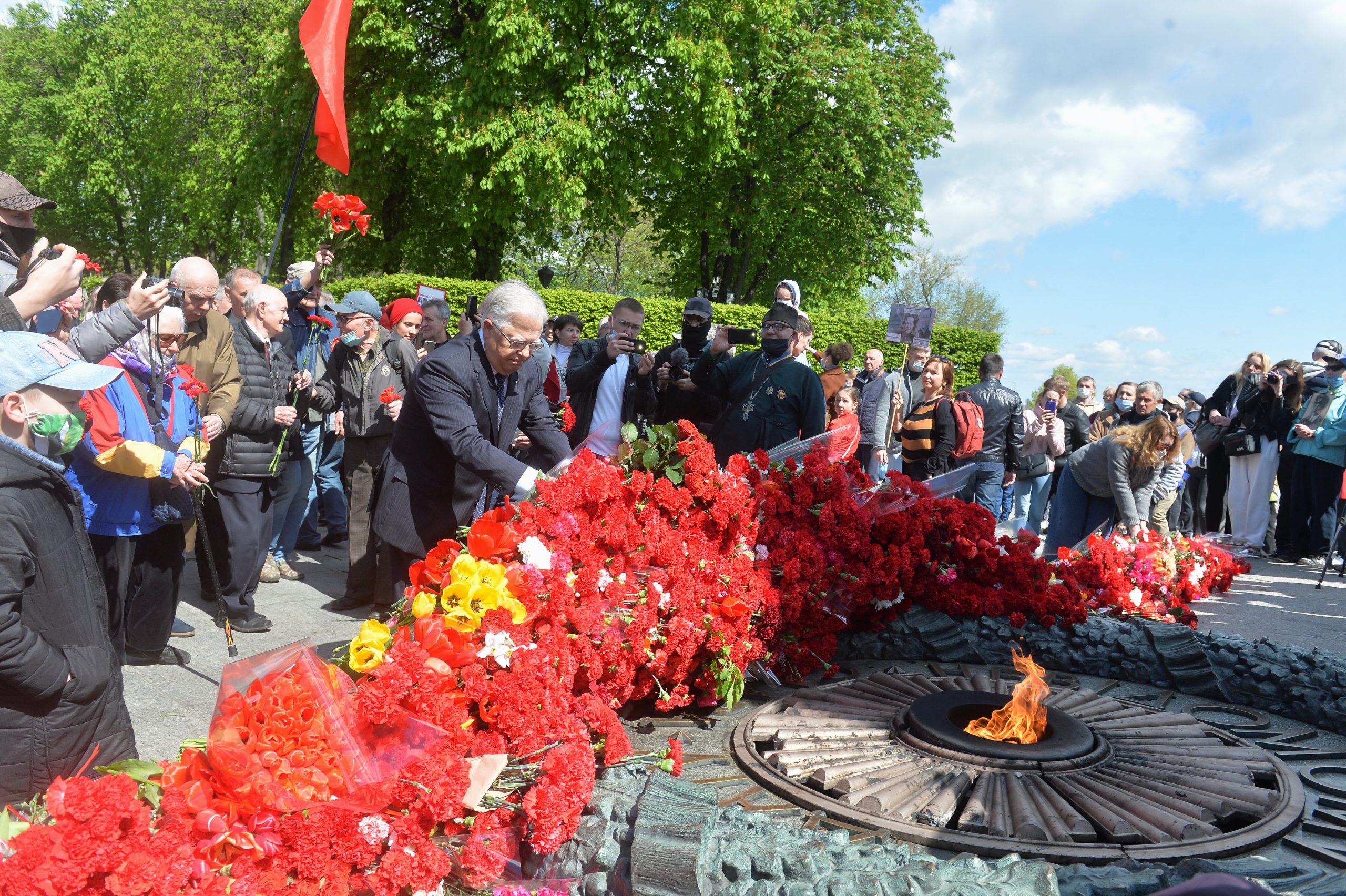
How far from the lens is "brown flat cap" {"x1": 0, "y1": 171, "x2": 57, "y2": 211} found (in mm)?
4254

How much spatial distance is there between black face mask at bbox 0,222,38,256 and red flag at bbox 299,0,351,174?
192 cm

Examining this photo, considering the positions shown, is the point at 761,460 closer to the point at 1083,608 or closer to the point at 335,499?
the point at 1083,608

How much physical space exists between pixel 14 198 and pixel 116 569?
70.9 inches

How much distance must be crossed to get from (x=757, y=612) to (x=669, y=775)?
4.75ft

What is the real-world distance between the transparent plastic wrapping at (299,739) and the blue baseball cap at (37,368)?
0.88 meters

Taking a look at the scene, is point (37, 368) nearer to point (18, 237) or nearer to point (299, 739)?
point (299, 739)

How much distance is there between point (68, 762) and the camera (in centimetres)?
262

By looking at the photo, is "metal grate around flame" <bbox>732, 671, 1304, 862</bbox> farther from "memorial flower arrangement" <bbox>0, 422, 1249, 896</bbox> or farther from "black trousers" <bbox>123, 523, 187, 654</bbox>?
"black trousers" <bbox>123, 523, 187, 654</bbox>

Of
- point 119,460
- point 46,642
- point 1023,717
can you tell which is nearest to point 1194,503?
point 1023,717

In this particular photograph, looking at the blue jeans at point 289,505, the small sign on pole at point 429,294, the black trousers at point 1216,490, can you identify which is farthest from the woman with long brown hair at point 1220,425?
the blue jeans at point 289,505

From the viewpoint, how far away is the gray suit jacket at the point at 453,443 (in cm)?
396

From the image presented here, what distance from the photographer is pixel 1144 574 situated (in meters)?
6.27

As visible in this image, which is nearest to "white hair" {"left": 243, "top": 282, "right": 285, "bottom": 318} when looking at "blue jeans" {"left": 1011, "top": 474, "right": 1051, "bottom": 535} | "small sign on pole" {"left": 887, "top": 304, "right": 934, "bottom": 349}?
"small sign on pole" {"left": 887, "top": 304, "right": 934, "bottom": 349}

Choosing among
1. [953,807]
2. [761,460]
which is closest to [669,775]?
[953,807]
